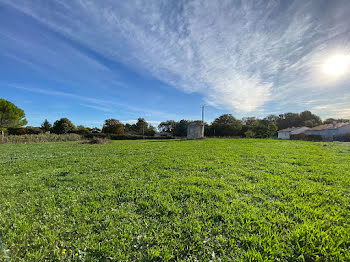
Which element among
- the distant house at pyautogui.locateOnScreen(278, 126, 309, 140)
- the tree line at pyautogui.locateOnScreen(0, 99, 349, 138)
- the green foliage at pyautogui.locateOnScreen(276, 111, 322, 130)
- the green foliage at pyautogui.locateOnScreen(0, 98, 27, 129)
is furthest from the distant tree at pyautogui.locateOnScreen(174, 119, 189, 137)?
the green foliage at pyautogui.locateOnScreen(0, 98, 27, 129)

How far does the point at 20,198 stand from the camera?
9.93 ft

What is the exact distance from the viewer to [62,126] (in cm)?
4303

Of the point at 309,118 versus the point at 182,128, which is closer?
the point at 182,128

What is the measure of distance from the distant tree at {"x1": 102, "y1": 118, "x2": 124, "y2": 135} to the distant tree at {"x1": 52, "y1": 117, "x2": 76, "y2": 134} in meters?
10.4

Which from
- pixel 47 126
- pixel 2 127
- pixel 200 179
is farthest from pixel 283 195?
pixel 47 126

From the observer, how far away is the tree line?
31297 mm

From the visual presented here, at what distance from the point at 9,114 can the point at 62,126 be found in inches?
517

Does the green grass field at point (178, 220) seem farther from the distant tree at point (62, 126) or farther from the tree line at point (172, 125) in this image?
the distant tree at point (62, 126)

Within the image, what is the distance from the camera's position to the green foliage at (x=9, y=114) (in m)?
29.4

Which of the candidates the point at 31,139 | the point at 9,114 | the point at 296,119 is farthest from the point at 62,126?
the point at 296,119

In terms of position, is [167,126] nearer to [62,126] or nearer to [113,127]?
[113,127]

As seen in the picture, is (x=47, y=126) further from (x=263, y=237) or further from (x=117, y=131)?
(x=263, y=237)

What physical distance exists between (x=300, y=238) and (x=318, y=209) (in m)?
1.05

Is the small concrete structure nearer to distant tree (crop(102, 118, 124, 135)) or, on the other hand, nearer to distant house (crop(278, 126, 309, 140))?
distant house (crop(278, 126, 309, 140))
